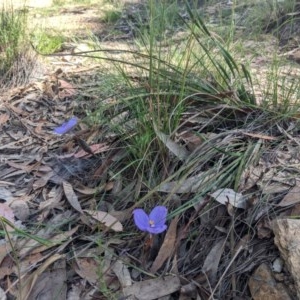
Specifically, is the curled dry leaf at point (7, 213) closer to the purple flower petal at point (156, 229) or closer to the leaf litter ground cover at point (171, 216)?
the leaf litter ground cover at point (171, 216)

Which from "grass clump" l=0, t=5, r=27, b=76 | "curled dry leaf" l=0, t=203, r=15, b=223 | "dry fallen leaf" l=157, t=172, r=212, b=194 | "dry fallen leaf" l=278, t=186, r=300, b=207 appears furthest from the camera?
"grass clump" l=0, t=5, r=27, b=76

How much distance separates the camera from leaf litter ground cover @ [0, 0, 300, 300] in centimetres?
164

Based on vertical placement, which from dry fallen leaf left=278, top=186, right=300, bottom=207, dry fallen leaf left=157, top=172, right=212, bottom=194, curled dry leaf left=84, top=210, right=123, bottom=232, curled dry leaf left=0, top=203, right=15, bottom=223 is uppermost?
dry fallen leaf left=278, top=186, right=300, bottom=207

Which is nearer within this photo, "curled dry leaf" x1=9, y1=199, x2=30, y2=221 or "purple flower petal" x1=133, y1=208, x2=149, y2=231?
"purple flower petal" x1=133, y1=208, x2=149, y2=231

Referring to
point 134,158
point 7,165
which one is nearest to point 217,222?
point 134,158

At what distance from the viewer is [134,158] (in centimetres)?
205

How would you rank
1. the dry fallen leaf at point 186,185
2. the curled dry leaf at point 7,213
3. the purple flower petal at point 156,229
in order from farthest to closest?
the curled dry leaf at point 7,213
the dry fallen leaf at point 186,185
the purple flower petal at point 156,229

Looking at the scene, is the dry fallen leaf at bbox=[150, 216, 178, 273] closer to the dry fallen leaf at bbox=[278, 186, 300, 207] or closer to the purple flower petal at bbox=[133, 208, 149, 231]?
the purple flower petal at bbox=[133, 208, 149, 231]

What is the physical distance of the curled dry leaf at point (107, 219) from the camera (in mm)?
1803

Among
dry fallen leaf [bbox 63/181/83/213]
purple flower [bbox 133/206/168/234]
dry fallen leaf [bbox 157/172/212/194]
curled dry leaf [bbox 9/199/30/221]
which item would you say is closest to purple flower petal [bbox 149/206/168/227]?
purple flower [bbox 133/206/168/234]

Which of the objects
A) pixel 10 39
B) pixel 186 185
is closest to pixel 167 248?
pixel 186 185

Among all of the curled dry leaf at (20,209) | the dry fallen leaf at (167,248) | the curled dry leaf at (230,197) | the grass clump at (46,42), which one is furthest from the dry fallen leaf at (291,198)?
the grass clump at (46,42)

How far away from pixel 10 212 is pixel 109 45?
2.12m

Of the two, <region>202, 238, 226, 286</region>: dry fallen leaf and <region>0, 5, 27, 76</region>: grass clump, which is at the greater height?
<region>0, 5, 27, 76</region>: grass clump
